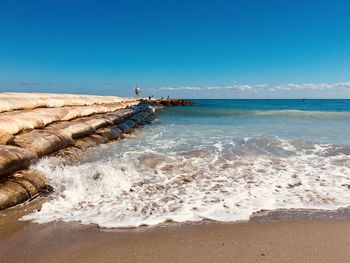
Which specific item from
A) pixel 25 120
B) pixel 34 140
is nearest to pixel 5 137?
pixel 34 140

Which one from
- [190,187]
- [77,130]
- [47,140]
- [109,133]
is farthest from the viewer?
[109,133]

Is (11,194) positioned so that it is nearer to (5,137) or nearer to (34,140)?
(5,137)

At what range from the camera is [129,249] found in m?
3.63

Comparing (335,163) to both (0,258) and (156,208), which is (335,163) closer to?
(156,208)

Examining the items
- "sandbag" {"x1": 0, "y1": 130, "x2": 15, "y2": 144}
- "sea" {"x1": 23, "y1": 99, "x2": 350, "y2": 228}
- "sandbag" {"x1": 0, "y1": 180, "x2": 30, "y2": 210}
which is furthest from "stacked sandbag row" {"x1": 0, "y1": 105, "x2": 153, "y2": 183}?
"sea" {"x1": 23, "y1": 99, "x2": 350, "y2": 228}

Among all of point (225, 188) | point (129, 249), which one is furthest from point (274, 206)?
point (129, 249)

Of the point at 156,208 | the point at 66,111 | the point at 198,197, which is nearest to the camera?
the point at 156,208

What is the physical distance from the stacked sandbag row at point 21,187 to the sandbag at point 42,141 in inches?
55.1

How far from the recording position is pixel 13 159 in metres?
6.02

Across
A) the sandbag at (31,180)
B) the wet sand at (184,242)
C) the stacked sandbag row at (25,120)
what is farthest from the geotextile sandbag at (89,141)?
the wet sand at (184,242)

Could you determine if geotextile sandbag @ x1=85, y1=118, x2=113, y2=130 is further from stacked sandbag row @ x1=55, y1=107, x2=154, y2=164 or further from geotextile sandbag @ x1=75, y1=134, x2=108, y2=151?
geotextile sandbag @ x1=75, y1=134, x2=108, y2=151

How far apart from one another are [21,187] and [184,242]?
3.21 m

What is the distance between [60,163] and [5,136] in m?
1.35

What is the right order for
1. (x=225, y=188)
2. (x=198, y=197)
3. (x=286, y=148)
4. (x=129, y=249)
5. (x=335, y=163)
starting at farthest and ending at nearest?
(x=286, y=148)
(x=335, y=163)
(x=225, y=188)
(x=198, y=197)
(x=129, y=249)
